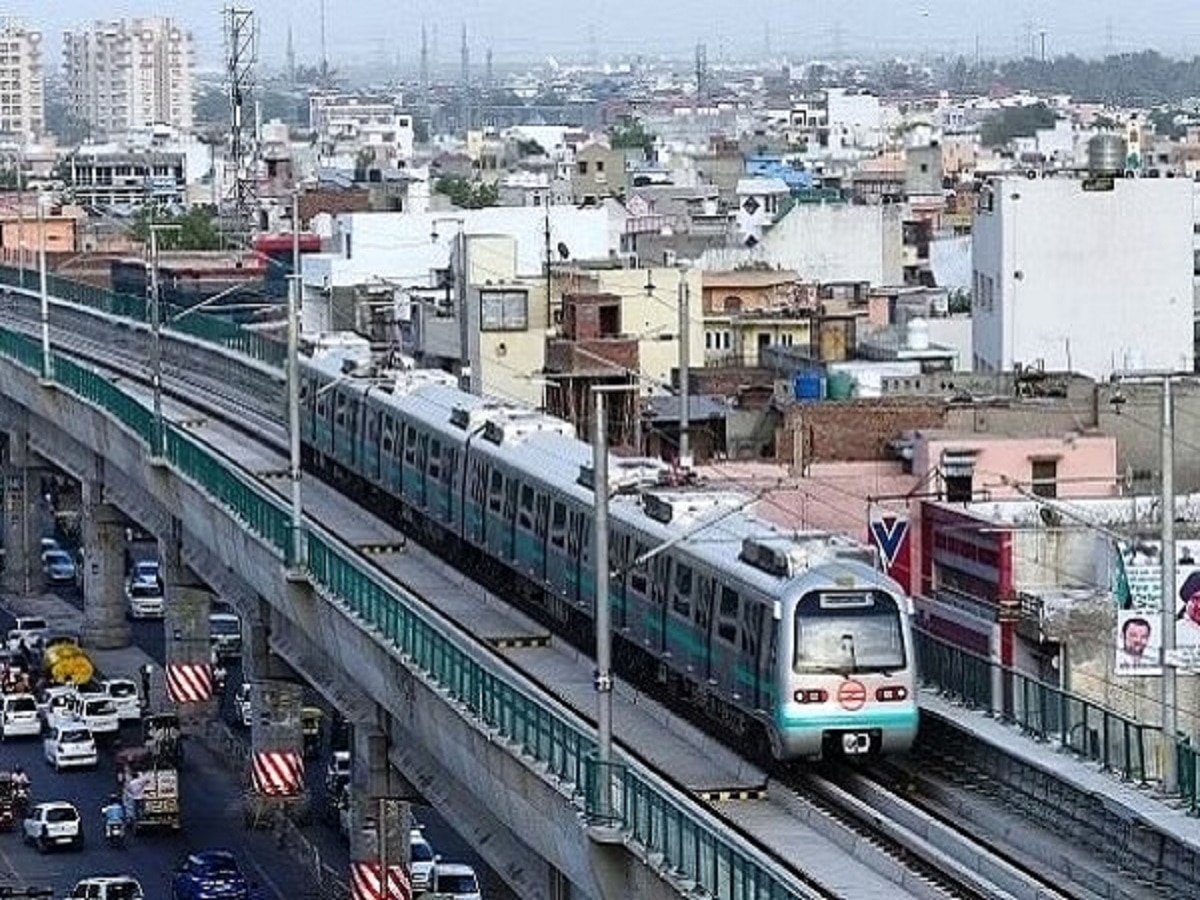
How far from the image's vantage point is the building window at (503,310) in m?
79.1

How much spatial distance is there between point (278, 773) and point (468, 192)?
99.6 m

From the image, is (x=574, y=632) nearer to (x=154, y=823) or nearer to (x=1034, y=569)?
(x=1034, y=569)

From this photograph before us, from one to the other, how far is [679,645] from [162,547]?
32721 mm

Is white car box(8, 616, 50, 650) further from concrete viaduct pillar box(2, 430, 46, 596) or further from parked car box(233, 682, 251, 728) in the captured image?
parked car box(233, 682, 251, 728)

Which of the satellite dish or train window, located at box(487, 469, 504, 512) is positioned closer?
the satellite dish

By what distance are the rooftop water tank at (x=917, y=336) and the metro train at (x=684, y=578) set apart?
20.2 m

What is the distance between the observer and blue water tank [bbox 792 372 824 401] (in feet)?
211

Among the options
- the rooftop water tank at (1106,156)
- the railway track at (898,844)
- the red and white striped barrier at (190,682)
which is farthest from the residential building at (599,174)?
the railway track at (898,844)

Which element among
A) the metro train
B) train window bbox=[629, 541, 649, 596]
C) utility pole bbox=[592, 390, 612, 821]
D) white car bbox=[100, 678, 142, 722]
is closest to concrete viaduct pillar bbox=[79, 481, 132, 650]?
white car bbox=[100, 678, 142, 722]

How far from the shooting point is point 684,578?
133ft

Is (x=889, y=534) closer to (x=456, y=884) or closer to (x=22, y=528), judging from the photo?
(x=456, y=884)

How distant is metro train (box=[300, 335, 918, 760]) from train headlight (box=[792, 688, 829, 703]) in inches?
0.5

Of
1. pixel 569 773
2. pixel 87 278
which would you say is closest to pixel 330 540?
pixel 569 773

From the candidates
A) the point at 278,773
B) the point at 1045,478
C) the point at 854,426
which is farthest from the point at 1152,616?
the point at 278,773
